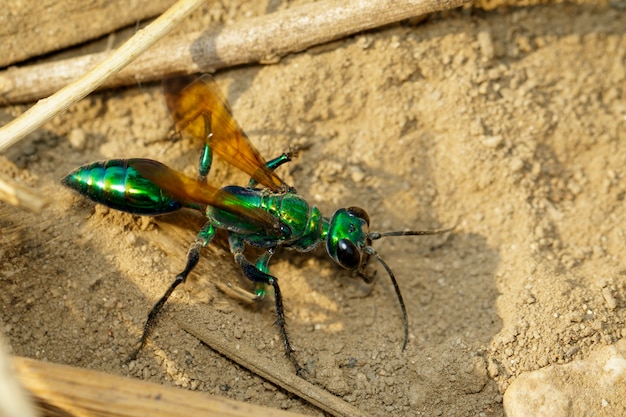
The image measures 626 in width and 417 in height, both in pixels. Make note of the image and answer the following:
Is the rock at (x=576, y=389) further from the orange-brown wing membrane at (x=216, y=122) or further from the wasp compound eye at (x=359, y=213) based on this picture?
the orange-brown wing membrane at (x=216, y=122)

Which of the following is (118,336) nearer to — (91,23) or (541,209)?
(91,23)

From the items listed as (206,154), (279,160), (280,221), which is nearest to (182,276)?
(280,221)

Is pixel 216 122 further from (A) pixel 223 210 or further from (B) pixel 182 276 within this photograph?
(B) pixel 182 276

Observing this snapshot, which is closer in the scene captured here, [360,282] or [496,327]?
[496,327]

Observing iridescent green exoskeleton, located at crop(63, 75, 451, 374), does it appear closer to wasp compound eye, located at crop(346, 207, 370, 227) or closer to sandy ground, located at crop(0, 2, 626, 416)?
wasp compound eye, located at crop(346, 207, 370, 227)

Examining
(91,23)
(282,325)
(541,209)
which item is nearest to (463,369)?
(282,325)

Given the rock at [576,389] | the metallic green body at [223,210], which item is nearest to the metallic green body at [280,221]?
the metallic green body at [223,210]

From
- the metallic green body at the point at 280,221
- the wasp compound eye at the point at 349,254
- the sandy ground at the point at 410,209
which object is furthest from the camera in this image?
the metallic green body at the point at 280,221
